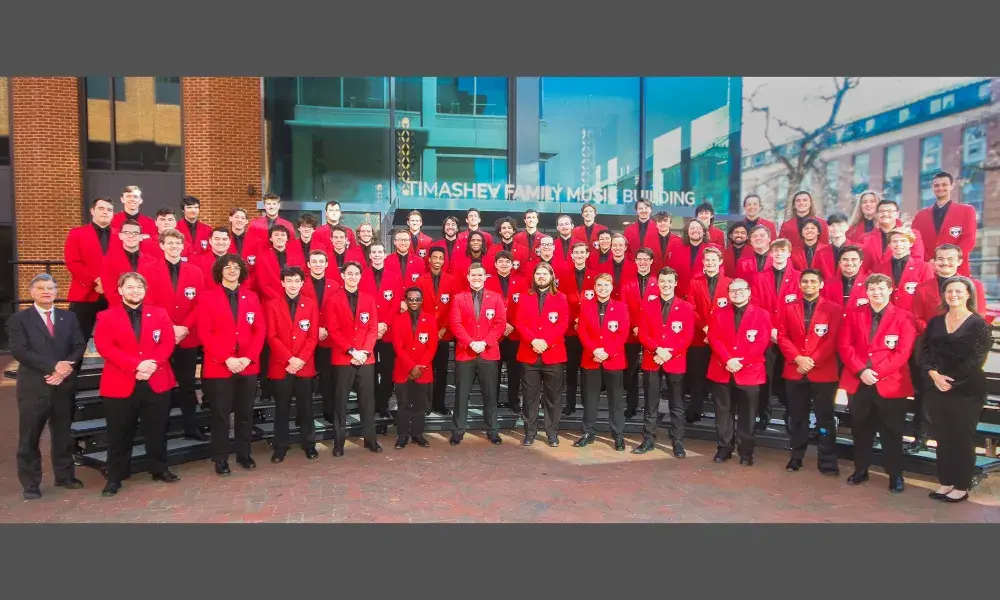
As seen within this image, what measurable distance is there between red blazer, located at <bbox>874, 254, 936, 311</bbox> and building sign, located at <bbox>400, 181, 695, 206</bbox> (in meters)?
8.47

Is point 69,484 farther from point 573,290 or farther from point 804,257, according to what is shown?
point 804,257

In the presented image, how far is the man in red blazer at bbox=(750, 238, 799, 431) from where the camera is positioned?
718 cm

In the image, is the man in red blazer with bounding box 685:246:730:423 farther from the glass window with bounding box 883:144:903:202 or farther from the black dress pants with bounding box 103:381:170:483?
the glass window with bounding box 883:144:903:202

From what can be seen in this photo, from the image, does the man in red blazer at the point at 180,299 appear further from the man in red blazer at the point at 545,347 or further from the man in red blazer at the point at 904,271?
the man in red blazer at the point at 904,271

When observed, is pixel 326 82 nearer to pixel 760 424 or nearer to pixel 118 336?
pixel 118 336

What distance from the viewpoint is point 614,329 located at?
744 cm

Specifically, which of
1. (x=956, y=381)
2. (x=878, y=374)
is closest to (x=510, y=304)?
(x=878, y=374)

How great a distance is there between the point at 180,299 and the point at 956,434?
24.8 feet

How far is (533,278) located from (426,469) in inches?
102

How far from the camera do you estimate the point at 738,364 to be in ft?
22.1

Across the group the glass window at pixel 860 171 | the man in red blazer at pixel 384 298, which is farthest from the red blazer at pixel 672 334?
the glass window at pixel 860 171

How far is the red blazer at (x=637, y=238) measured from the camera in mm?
8656

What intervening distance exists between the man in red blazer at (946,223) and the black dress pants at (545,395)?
4559 millimetres

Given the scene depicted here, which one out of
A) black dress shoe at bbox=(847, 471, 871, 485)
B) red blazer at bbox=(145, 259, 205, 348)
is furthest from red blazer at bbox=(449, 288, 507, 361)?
black dress shoe at bbox=(847, 471, 871, 485)
